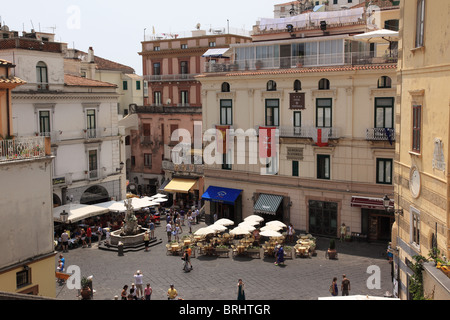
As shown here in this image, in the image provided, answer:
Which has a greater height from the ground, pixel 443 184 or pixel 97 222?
pixel 443 184

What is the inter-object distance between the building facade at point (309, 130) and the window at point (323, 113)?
0.07 metres

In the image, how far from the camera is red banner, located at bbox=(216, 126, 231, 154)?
4075 centimetres

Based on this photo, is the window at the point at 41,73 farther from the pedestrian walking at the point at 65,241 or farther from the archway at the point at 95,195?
the pedestrian walking at the point at 65,241

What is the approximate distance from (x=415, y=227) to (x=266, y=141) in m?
21.8

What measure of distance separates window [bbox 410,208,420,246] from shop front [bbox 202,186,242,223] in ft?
75.5

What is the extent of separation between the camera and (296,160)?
124 ft

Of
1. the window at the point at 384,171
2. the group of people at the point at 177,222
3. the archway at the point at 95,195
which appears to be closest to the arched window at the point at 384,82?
the window at the point at 384,171

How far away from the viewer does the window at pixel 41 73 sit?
40.0 meters

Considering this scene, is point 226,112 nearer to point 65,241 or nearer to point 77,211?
point 77,211

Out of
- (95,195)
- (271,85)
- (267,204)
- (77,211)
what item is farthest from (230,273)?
(95,195)

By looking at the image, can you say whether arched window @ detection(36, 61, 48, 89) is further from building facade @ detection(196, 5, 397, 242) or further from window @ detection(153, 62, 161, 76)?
window @ detection(153, 62, 161, 76)
